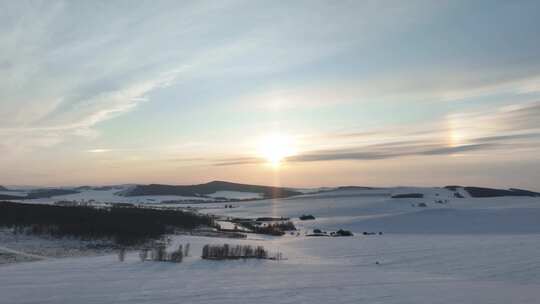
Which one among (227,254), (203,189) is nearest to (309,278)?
(227,254)

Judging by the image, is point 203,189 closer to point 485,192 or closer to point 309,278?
point 485,192

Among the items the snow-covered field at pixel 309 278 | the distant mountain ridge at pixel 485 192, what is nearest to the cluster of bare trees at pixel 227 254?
the snow-covered field at pixel 309 278

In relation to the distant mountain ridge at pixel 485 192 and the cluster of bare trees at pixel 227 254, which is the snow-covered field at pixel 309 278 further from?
the distant mountain ridge at pixel 485 192

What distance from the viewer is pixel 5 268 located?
1730 cm

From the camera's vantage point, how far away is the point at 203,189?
183 metres

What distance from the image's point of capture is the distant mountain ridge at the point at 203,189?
159238 mm

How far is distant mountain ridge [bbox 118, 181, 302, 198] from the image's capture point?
159238mm

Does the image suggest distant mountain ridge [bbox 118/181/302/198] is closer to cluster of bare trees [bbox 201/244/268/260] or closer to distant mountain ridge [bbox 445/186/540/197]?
distant mountain ridge [bbox 445/186/540/197]

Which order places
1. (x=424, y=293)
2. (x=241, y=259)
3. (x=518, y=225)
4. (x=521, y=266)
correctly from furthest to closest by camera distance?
(x=518, y=225) < (x=241, y=259) < (x=521, y=266) < (x=424, y=293)

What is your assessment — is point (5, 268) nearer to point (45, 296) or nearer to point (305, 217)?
point (45, 296)

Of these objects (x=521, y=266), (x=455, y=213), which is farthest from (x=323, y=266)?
(x=455, y=213)

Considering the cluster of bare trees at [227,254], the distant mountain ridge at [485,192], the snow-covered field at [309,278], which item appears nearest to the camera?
the snow-covered field at [309,278]

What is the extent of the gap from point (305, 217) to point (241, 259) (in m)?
42.5

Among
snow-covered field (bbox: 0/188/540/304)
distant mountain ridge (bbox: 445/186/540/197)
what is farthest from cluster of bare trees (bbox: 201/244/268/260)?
distant mountain ridge (bbox: 445/186/540/197)
